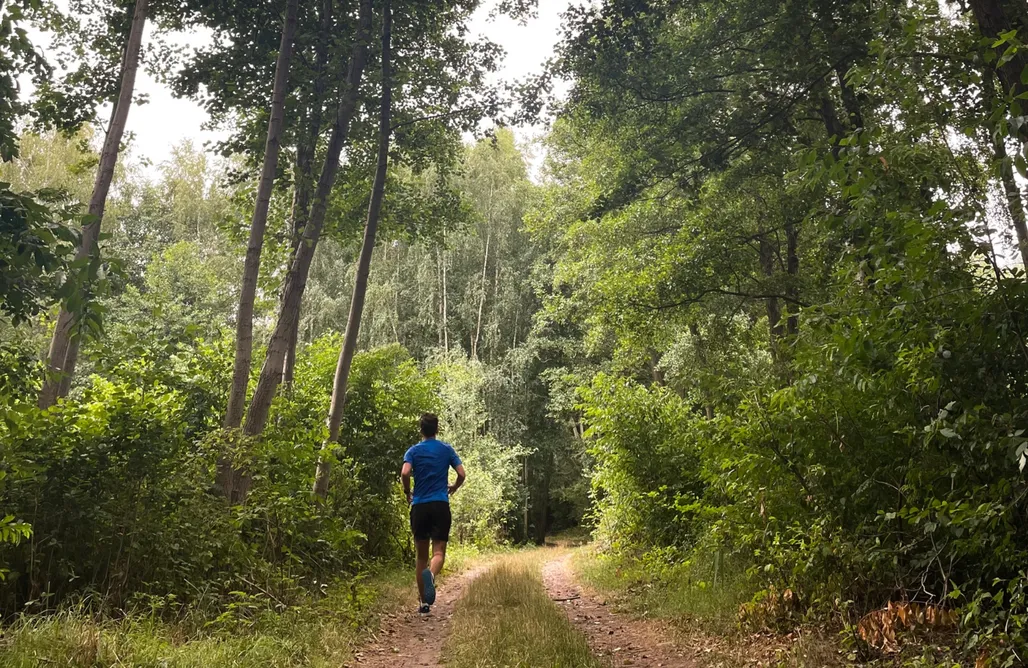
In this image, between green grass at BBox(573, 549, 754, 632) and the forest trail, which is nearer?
the forest trail

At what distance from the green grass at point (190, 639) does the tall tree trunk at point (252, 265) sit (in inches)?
88.3

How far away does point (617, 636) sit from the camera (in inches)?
270

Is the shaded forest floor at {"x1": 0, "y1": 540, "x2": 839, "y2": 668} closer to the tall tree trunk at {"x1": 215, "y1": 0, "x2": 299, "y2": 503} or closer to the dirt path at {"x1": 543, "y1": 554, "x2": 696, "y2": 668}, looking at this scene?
the dirt path at {"x1": 543, "y1": 554, "x2": 696, "y2": 668}

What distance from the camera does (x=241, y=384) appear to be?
823 centimetres

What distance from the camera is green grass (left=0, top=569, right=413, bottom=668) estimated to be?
14.0ft

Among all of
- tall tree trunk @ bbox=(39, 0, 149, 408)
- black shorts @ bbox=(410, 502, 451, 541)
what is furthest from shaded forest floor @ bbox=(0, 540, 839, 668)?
tall tree trunk @ bbox=(39, 0, 149, 408)

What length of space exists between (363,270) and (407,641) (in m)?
5.91

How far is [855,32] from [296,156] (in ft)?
28.7

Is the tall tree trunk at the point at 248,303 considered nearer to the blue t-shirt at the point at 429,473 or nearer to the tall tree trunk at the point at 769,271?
the blue t-shirt at the point at 429,473

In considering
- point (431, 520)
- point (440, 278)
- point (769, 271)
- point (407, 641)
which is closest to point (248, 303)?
point (431, 520)

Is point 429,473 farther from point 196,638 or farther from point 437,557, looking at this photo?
point 196,638

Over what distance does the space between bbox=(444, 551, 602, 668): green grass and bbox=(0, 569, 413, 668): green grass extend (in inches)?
39.6

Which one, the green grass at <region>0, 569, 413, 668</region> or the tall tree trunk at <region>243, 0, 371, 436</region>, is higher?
the tall tree trunk at <region>243, 0, 371, 436</region>

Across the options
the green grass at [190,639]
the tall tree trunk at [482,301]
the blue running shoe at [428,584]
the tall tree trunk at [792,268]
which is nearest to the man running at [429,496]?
the blue running shoe at [428,584]
